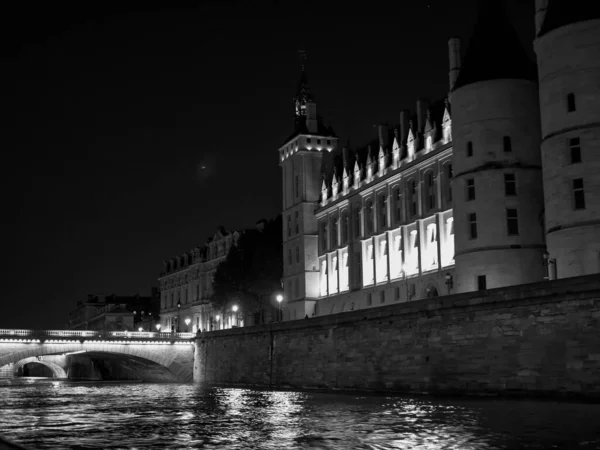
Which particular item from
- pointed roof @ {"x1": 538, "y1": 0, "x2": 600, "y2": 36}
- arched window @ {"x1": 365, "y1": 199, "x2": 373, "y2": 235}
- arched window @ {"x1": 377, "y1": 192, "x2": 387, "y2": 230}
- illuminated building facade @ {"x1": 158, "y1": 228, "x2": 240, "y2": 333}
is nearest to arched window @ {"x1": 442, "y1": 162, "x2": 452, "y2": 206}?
arched window @ {"x1": 377, "y1": 192, "x2": 387, "y2": 230}

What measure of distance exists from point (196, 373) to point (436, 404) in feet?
156

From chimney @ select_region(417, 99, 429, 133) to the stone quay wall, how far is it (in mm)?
20520

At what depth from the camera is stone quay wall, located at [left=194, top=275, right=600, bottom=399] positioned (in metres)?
32.3

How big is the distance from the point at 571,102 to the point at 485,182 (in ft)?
28.2

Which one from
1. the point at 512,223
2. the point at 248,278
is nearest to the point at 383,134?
the point at 248,278

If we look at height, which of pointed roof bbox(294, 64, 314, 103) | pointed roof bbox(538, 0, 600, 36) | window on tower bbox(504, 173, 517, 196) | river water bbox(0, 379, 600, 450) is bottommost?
river water bbox(0, 379, 600, 450)

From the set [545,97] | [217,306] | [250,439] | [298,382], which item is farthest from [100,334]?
[250,439]

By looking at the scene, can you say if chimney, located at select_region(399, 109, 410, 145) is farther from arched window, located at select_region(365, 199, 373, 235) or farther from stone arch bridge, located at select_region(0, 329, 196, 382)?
stone arch bridge, located at select_region(0, 329, 196, 382)

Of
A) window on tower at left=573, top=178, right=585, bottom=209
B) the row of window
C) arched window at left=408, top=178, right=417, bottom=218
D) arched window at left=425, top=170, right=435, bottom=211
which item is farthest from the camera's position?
arched window at left=408, top=178, right=417, bottom=218

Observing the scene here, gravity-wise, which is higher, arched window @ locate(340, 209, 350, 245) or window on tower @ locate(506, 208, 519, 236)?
arched window @ locate(340, 209, 350, 245)

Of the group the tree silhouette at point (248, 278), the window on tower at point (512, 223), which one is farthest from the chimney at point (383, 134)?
the window on tower at point (512, 223)

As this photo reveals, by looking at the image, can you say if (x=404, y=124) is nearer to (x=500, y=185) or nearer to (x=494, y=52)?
(x=494, y=52)

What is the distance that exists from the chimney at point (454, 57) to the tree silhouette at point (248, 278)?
39528mm

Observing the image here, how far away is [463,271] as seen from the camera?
169 feet
